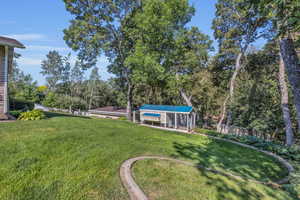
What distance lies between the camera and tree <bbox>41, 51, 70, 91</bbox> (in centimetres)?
3825

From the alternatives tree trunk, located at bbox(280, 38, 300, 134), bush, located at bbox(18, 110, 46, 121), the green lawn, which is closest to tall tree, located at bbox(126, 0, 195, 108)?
bush, located at bbox(18, 110, 46, 121)

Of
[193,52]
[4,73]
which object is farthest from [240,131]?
[4,73]

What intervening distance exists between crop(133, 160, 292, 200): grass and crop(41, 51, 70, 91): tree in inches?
1620

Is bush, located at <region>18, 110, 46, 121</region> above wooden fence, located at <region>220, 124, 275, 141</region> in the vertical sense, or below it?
above

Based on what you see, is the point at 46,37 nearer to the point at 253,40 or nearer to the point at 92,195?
the point at 92,195

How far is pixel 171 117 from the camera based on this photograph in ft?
43.7

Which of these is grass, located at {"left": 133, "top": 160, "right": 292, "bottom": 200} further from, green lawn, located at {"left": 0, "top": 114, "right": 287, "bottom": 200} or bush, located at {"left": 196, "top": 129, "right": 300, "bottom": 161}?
bush, located at {"left": 196, "top": 129, "right": 300, "bottom": 161}

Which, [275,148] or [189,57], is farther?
[189,57]

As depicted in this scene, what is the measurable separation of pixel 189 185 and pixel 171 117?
10.1 metres

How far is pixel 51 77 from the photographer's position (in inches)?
1574

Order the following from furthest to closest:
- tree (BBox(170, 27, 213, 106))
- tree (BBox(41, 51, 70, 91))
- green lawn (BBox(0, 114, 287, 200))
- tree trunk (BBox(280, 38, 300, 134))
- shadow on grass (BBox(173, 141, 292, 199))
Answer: tree (BBox(41, 51, 70, 91)) → tree (BBox(170, 27, 213, 106)) → tree trunk (BBox(280, 38, 300, 134)) → shadow on grass (BBox(173, 141, 292, 199)) → green lawn (BBox(0, 114, 287, 200))

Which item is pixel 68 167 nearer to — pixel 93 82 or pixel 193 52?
pixel 193 52

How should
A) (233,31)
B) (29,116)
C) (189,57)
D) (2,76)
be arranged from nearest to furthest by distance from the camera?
1. (2,76)
2. (29,116)
3. (233,31)
4. (189,57)

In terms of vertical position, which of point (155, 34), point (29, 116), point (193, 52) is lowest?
point (29, 116)
